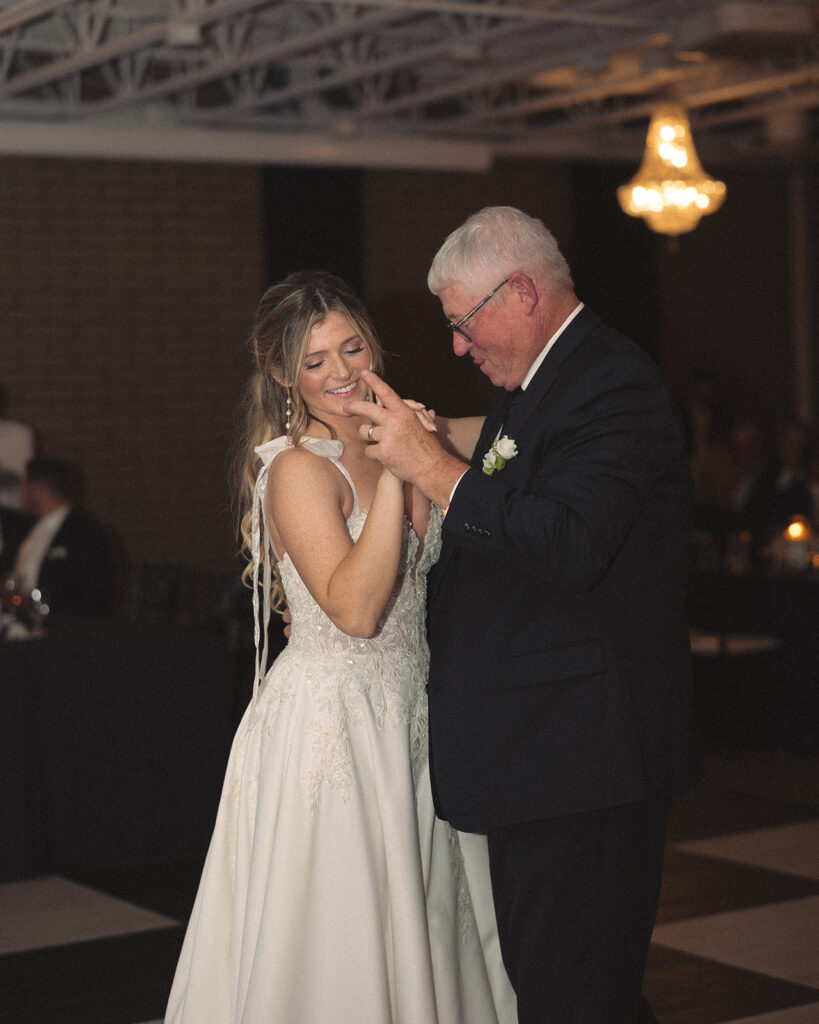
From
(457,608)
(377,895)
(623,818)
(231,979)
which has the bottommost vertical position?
(231,979)

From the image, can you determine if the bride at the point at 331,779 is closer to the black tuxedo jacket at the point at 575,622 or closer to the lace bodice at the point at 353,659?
the lace bodice at the point at 353,659

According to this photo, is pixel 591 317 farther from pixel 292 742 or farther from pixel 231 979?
pixel 231 979

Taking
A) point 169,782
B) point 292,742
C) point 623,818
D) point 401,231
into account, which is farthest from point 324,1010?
point 401,231

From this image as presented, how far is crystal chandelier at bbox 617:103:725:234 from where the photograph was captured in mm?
Answer: 8375

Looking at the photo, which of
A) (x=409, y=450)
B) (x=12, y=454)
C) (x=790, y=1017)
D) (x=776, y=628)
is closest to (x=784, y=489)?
(x=776, y=628)

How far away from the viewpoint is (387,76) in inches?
396

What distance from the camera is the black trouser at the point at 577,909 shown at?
2361 millimetres

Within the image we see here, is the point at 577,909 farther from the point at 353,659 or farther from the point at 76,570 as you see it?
the point at 76,570

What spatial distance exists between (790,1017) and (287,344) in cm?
201

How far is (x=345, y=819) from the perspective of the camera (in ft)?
8.54

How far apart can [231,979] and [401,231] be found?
8.95 m

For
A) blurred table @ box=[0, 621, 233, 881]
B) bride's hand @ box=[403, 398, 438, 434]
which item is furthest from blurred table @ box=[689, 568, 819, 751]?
bride's hand @ box=[403, 398, 438, 434]

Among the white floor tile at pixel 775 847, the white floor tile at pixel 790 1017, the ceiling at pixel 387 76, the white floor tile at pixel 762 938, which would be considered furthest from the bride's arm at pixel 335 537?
the ceiling at pixel 387 76

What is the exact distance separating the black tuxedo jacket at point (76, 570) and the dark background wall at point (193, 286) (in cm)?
210
